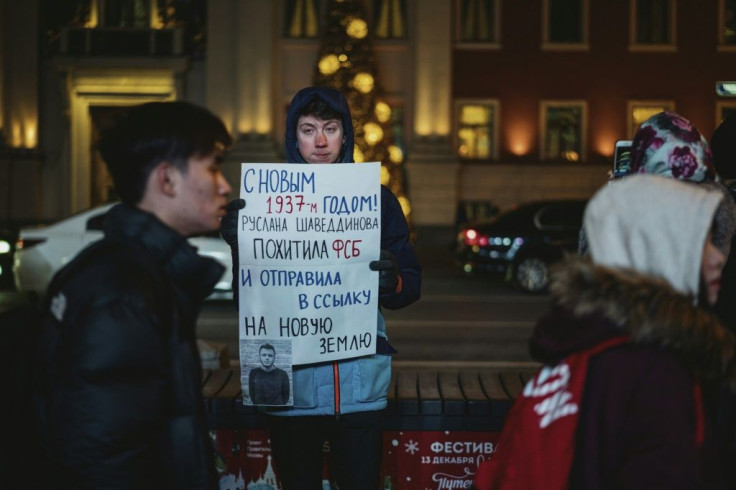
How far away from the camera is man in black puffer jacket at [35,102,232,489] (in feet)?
6.09

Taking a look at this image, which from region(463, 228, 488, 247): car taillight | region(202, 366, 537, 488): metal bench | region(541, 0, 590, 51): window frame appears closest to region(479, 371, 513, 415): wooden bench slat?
region(202, 366, 537, 488): metal bench

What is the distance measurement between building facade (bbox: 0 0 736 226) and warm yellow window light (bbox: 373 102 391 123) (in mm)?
3718

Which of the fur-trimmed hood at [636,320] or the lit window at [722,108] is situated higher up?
the lit window at [722,108]

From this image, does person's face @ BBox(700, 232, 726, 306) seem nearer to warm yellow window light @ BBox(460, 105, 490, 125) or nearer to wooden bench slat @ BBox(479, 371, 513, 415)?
wooden bench slat @ BBox(479, 371, 513, 415)

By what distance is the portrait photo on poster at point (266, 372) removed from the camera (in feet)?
9.73

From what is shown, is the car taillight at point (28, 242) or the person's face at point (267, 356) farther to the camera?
the car taillight at point (28, 242)

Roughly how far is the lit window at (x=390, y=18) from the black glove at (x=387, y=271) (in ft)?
75.4

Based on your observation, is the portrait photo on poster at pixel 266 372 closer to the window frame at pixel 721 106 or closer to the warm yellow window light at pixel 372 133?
the warm yellow window light at pixel 372 133

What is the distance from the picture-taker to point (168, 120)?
2061mm

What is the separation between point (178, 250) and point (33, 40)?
26.3 metres

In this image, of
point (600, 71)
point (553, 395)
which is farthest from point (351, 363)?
point (600, 71)

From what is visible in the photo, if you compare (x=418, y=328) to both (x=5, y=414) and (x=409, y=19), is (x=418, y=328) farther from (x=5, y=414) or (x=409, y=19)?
(x=409, y=19)

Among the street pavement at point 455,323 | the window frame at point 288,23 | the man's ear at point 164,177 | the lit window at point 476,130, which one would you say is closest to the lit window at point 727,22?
the lit window at point 476,130

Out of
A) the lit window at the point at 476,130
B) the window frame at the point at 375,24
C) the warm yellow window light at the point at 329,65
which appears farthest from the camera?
the lit window at the point at 476,130
